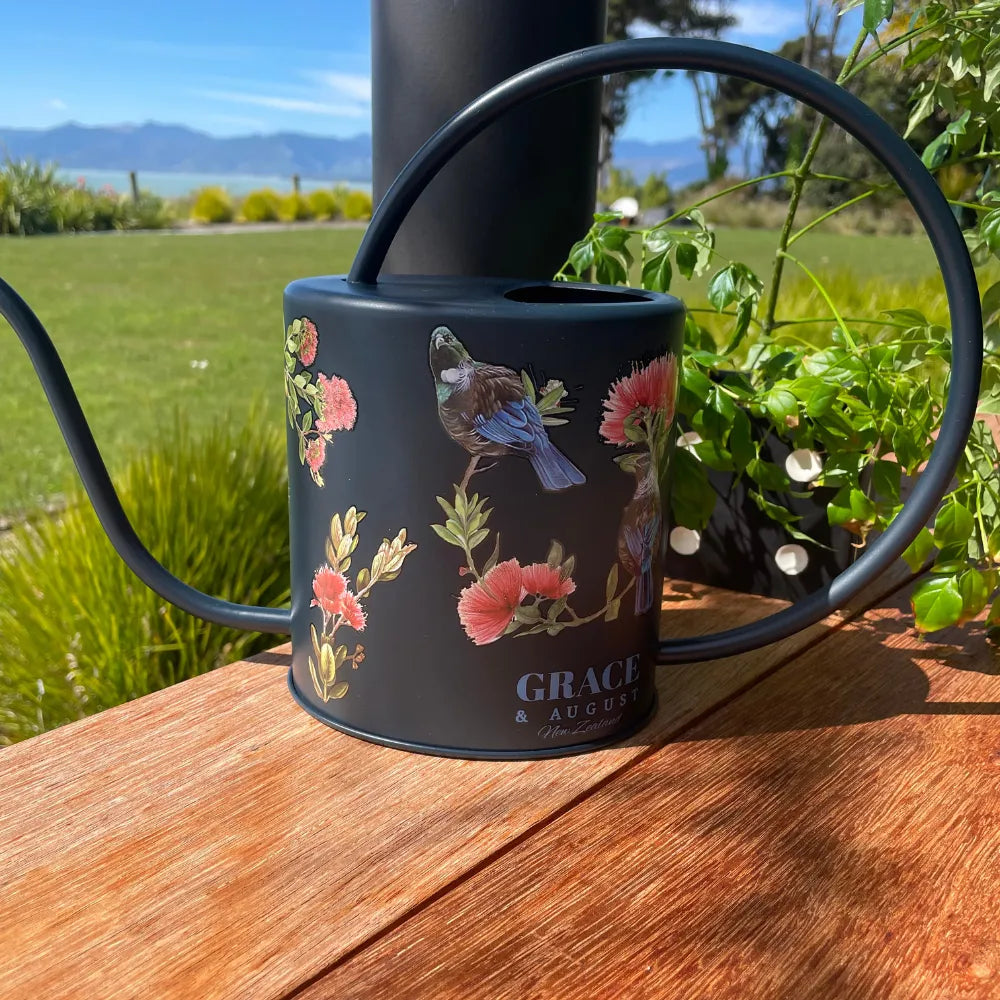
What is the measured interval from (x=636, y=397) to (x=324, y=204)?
16973mm

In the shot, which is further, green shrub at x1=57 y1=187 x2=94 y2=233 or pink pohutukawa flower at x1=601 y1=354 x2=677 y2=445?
green shrub at x1=57 y1=187 x2=94 y2=233

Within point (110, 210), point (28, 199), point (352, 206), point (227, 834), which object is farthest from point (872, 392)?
point (352, 206)

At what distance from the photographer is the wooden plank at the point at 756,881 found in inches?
18.9

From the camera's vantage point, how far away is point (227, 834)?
581mm

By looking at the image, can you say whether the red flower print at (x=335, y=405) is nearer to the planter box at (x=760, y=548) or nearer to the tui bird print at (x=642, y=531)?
the tui bird print at (x=642, y=531)

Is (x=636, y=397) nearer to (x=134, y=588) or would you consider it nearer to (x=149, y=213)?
(x=134, y=588)

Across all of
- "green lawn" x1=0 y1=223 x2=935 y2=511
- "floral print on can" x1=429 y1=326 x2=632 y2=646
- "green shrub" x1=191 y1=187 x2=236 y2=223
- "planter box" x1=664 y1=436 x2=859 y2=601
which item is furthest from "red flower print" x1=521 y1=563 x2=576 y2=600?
"green shrub" x1=191 y1=187 x2=236 y2=223

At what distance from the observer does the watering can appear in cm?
60

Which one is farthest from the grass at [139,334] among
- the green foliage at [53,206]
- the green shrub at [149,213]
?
the green shrub at [149,213]

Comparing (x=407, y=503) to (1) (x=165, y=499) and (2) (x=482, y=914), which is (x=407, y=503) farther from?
(1) (x=165, y=499)

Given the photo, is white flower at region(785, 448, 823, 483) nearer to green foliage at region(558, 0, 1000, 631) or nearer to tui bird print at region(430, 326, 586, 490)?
green foliage at region(558, 0, 1000, 631)

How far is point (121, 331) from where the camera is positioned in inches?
260

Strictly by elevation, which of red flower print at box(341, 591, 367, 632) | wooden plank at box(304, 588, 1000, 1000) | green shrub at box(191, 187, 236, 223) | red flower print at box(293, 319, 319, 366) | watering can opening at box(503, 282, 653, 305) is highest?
green shrub at box(191, 187, 236, 223)

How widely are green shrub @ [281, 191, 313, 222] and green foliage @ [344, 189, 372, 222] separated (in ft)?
2.17
